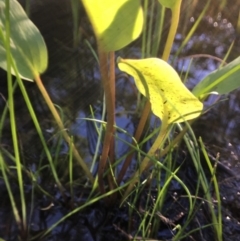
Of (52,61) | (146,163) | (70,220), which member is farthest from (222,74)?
(52,61)

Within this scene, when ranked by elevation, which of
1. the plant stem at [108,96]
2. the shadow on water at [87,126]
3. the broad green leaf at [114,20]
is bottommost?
the shadow on water at [87,126]

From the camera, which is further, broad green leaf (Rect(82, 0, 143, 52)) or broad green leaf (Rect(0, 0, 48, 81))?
broad green leaf (Rect(0, 0, 48, 81))

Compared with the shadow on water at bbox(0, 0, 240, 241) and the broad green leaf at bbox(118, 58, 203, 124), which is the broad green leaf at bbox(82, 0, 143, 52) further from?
the shadow on water at bbox(0, 0, 240, 241)

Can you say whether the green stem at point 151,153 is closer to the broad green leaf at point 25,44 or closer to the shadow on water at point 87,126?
the shadow on water at point 87,126

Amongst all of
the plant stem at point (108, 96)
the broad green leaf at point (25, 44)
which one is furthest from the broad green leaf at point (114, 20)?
the broad green leaf at point (25, 44)

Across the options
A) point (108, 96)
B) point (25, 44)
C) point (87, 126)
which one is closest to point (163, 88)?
point (108, 96)

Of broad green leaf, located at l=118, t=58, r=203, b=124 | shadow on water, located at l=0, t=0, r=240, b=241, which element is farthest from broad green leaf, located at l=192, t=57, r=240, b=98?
shadow on water, located at l=0, t=0, r=240, b=241
